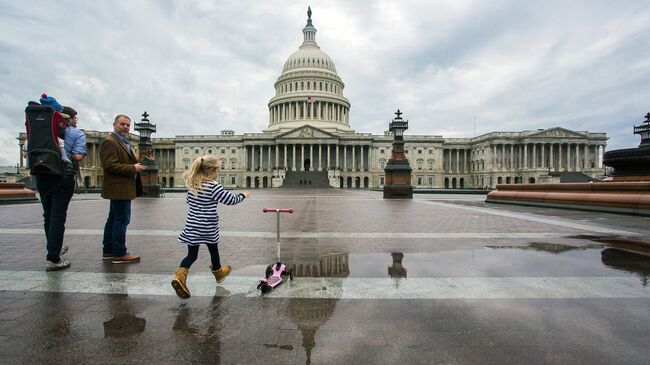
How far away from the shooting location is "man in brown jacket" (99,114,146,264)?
5.98 metres

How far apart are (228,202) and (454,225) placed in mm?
8544

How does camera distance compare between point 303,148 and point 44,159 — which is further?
point 303,148

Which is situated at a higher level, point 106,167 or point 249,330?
point 106,167

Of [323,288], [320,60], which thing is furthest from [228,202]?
[320,60]

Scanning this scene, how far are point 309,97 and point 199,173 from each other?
10212cm

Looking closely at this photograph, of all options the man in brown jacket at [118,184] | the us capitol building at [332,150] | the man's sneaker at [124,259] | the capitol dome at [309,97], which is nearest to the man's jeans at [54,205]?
the man in brown jacket at [118,184]

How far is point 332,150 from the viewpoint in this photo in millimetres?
99812

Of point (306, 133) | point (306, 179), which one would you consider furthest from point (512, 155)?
point (306, 179)

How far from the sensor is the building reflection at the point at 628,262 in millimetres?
5348

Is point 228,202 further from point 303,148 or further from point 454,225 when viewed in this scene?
point 303,148

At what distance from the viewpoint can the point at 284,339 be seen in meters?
3.20

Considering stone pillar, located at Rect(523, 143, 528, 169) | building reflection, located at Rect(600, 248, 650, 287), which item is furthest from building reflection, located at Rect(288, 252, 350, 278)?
stone pillar, located at Rect(523, 143, 528, 169)

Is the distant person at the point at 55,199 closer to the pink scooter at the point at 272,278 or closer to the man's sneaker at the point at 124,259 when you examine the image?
the man's sneaker at the point at 124,259

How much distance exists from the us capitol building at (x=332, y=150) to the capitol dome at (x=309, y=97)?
0.32m
